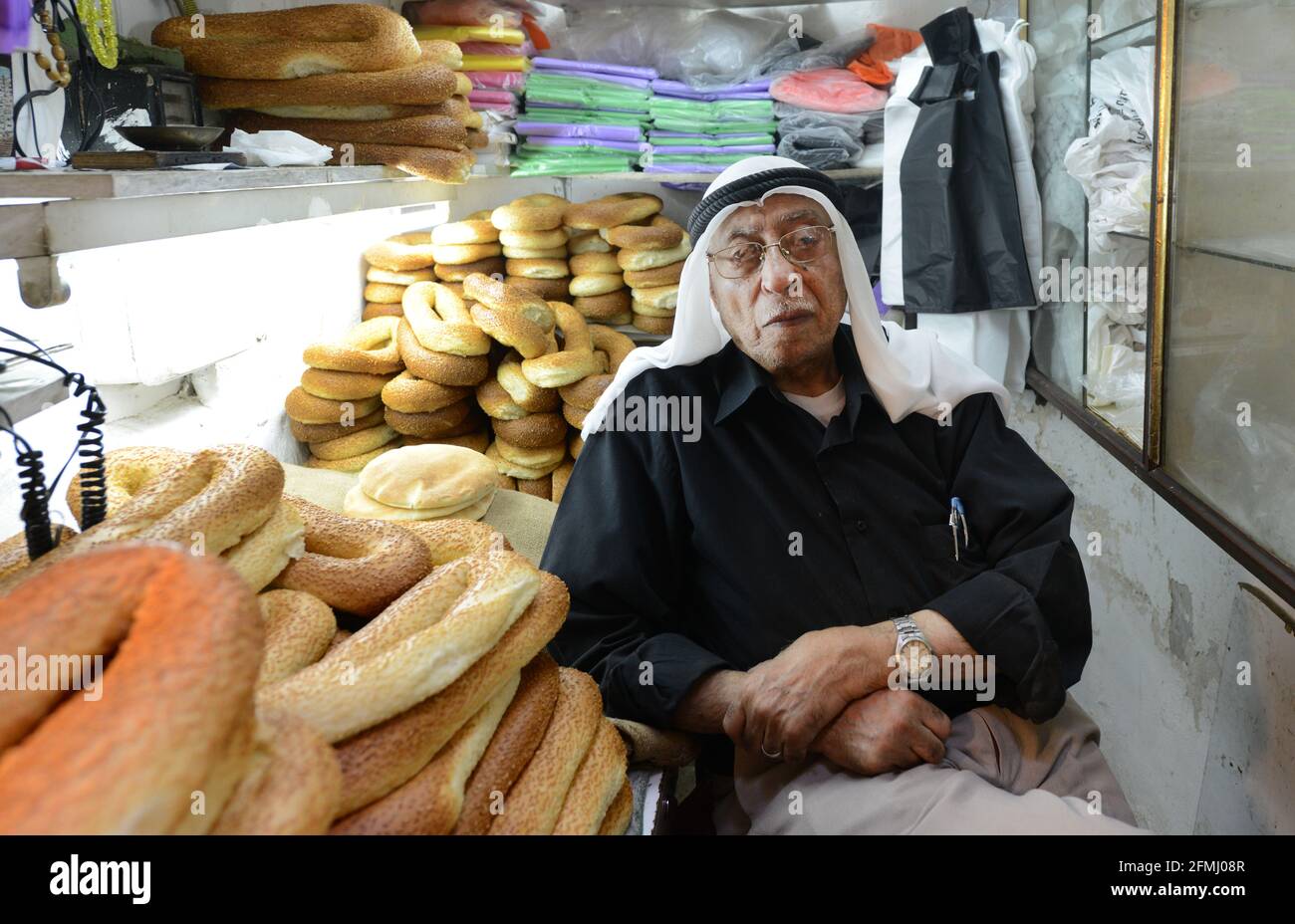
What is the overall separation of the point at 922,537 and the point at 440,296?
189cm

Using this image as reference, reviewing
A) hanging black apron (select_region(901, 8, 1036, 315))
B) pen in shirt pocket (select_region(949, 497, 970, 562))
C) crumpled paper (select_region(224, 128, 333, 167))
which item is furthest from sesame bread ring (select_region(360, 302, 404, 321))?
pen in shirt pocket (select_region(949, 497, 970, 562))

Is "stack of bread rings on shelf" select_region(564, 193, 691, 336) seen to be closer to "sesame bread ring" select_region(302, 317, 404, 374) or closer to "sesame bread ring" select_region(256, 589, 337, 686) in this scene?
"sesame bread ring" select_region(302, 317, 404, 374)

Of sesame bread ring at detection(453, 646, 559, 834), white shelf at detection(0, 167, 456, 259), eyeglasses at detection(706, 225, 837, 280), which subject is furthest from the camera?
eyeglasses at detection(706, 225, 837, 280)

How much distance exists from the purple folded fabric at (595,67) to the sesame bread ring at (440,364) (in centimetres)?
151

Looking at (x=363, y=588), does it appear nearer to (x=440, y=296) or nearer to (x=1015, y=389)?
(x=440, y=296)

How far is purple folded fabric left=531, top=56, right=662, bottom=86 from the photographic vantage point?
12.7 feet

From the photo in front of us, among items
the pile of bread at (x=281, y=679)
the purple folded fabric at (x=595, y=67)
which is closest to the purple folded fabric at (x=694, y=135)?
the purple folded fabric at (x=595, y=67)

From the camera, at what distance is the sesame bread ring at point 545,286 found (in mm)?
3357

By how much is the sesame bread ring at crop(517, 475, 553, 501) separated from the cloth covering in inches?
41.3

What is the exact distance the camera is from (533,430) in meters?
2.96

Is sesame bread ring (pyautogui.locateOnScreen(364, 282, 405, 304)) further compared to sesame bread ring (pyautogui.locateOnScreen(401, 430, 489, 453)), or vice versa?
sesame bread ring (pyautogui.locateOnScreen(364, 282, 405, 304))
